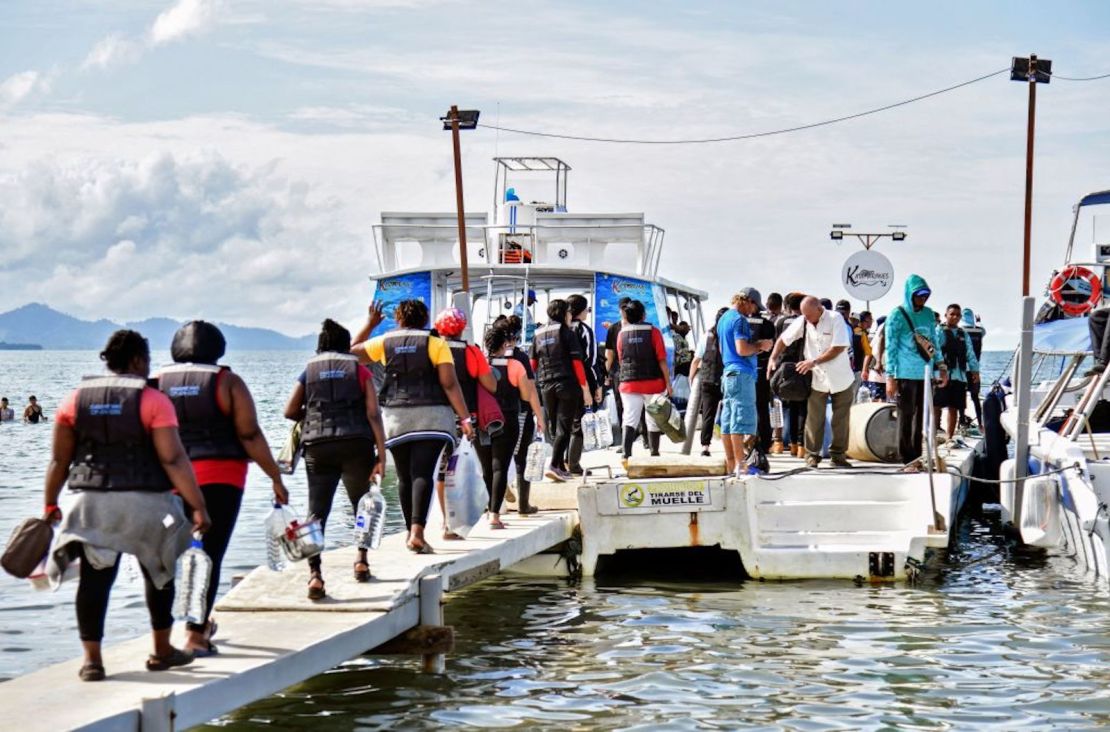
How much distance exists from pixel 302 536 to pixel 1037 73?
16.3 meters

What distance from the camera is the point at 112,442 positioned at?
6559 millimetres

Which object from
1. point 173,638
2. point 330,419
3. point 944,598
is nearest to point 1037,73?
point 944,598

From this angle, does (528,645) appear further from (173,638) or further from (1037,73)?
(1037,73)

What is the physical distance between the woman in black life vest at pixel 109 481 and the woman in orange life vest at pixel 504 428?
474 centimetres

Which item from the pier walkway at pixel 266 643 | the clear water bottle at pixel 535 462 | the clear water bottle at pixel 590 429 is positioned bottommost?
the pier walkway at pixel 266 643

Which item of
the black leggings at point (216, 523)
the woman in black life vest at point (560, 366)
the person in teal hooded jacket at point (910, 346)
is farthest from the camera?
the person in teal hooded jacket at point (910, 346)

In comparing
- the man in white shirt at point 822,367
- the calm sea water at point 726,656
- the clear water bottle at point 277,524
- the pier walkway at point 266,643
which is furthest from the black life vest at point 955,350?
the clear water bottle at point 277,524

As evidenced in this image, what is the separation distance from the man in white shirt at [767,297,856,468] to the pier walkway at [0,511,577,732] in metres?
4.02

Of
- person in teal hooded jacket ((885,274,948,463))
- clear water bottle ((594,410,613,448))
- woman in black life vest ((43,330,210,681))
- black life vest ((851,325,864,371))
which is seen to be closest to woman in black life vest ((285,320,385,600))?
woman in black life vest ((43,330,210,681))

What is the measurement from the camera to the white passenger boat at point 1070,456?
11742 mm

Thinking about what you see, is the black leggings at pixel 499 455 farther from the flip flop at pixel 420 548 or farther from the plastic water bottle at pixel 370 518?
the plastic water bottle at pixel 370 518

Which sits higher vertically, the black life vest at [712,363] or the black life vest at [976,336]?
the black life vest at [976,336]

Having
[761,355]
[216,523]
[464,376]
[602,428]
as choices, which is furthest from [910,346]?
[216,523]

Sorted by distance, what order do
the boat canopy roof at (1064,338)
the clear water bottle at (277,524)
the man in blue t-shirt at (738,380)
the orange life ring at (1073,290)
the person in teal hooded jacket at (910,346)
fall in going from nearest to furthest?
the clear water bottle at (277,524)
the man in blue t-shirt at (738,380)
the person in teal hooded jacket at (910,346)
the boat canopy roof at (1064,338)
the orange life ring at (1073,290)
